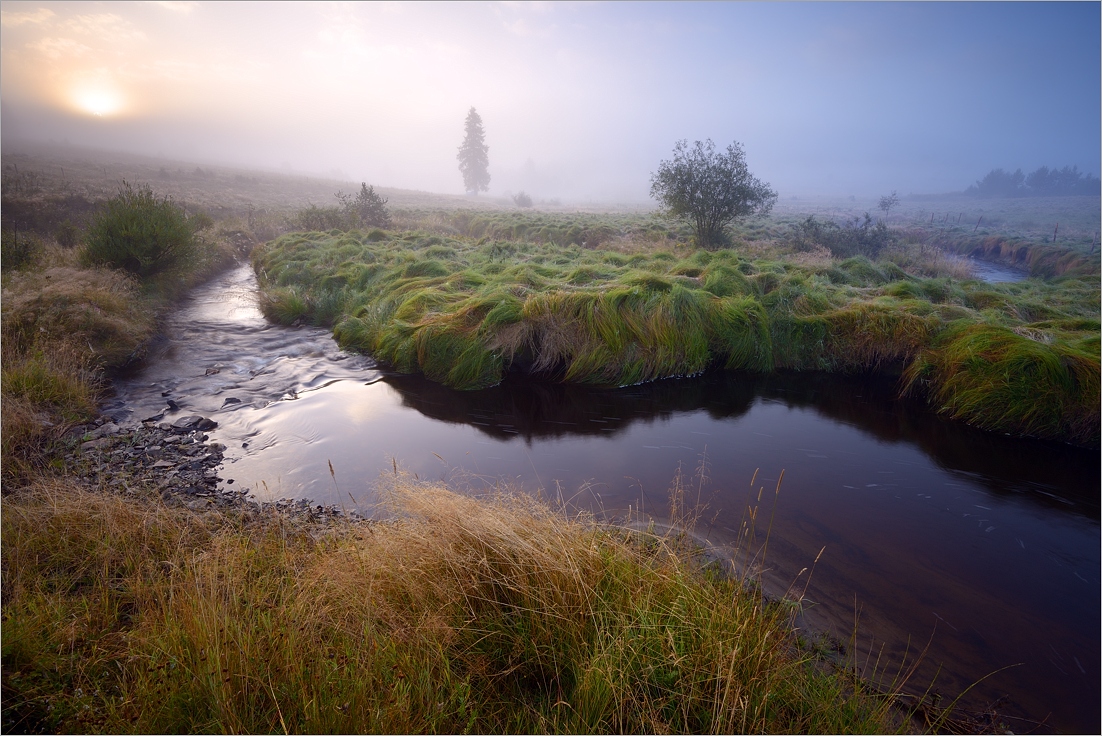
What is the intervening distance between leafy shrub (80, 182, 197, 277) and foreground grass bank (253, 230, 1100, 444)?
98.1 inches

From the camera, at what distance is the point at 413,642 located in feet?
8.48

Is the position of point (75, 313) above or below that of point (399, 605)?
above

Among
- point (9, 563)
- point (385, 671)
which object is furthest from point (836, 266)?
point (9, 563)

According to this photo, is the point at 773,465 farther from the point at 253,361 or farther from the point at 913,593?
the point at 253,361

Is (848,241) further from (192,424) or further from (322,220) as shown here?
(322,220)

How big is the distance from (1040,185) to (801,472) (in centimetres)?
10607

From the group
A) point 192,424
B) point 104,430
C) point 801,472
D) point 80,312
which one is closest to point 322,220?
point 80,312

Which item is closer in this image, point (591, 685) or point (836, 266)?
point (591, 685)

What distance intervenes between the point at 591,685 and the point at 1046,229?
162 feet

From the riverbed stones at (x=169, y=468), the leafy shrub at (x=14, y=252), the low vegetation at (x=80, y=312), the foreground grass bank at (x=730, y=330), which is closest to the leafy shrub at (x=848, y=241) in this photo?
the foreground grass bank at (x=730, y=330)

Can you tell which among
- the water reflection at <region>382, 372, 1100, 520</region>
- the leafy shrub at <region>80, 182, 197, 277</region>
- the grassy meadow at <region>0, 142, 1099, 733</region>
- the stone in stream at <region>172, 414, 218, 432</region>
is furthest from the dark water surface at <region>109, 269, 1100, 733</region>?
the leafy shrub at <region>80, 182, 197, 277</region>

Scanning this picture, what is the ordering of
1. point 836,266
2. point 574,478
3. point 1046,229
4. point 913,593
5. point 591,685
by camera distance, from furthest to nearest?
point 1046,229 < point 836,266 < point 574,478 < point 913,593 < point 591,685

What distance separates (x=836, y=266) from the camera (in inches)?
554

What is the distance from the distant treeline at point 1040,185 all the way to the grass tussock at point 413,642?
9904cm
